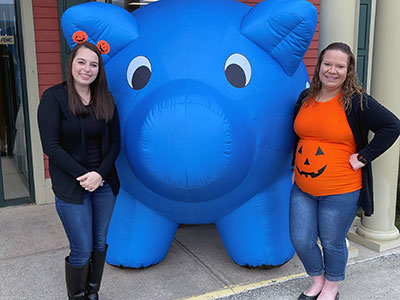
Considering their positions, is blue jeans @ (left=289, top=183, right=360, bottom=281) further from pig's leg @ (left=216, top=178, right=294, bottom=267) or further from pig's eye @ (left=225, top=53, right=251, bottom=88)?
pig's eye @ (left=225, top=53, right=251, bottom=88)

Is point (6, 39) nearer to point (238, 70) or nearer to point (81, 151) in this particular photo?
point (81, 151)

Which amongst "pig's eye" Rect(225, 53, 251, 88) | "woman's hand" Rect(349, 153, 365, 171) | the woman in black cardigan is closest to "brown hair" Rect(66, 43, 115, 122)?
the woman in black cardigan

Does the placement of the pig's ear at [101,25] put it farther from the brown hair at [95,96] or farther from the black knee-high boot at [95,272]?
the black knee-high boot at [95,272]

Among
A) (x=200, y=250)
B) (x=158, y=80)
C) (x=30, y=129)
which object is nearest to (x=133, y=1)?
(x=30, y=129)

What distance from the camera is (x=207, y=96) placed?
99.5 inches

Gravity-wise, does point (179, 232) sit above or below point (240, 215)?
below

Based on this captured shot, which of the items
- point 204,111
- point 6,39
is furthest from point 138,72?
point 6,39

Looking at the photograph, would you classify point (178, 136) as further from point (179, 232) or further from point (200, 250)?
point (179, 232)

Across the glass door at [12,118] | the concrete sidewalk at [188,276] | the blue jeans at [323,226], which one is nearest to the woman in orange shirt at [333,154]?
the blue jeans at [323,226]

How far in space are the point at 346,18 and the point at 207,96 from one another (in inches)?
53.2

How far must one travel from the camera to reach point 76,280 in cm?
251

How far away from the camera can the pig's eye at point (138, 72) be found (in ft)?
9.02

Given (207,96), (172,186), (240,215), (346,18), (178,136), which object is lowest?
(240,215)

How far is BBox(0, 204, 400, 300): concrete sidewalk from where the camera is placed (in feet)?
9.64
